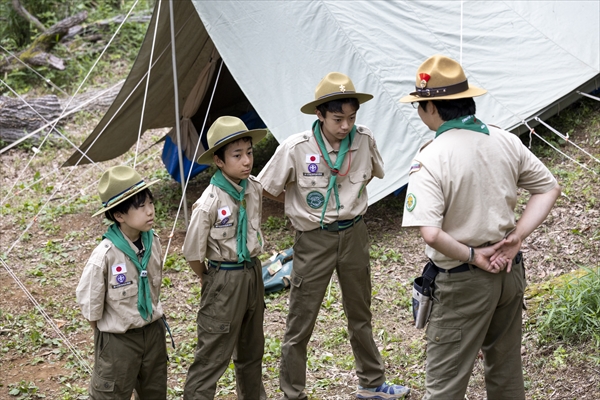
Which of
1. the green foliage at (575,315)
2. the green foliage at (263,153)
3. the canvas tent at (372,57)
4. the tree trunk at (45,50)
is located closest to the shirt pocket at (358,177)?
the green foliage at (575,315)

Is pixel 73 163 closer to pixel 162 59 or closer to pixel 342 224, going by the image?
pixel 162 59

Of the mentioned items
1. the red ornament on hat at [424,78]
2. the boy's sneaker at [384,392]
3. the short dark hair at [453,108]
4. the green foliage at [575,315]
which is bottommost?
the boy's sneaker at [384,392]

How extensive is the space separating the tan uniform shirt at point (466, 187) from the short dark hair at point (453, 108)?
0.08 metres

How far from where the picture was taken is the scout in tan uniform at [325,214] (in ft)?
11.8

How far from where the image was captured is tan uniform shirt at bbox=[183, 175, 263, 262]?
11.0 feet

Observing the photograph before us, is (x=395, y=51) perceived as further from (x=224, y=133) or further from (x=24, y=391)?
(x=24, y=391)

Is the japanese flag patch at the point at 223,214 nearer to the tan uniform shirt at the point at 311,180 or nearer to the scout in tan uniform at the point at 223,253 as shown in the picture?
the scout in tan uniform at the point at 223,253

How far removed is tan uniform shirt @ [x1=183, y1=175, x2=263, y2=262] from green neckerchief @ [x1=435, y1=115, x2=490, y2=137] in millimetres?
1114

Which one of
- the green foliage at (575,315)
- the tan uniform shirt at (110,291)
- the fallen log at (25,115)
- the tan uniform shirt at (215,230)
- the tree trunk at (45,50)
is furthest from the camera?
the tree trunk at (45,50)

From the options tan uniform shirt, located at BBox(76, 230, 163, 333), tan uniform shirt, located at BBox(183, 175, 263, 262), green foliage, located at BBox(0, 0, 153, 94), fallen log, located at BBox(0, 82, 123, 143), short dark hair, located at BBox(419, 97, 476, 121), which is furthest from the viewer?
green foliage, located at BBox(0, 0, 153, 94)

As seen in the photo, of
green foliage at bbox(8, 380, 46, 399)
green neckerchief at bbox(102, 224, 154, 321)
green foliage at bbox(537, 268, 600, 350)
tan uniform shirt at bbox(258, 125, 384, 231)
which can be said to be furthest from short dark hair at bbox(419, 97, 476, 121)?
green foliage at bbox(8, 380, 46, 399)

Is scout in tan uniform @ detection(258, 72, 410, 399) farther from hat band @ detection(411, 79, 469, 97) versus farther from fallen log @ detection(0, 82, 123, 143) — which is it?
fallen log @ detection(0, 82, 123, 143)

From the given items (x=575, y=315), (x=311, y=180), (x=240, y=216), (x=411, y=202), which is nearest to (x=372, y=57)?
(x=311, y=180)

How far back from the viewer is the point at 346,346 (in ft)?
14.7
